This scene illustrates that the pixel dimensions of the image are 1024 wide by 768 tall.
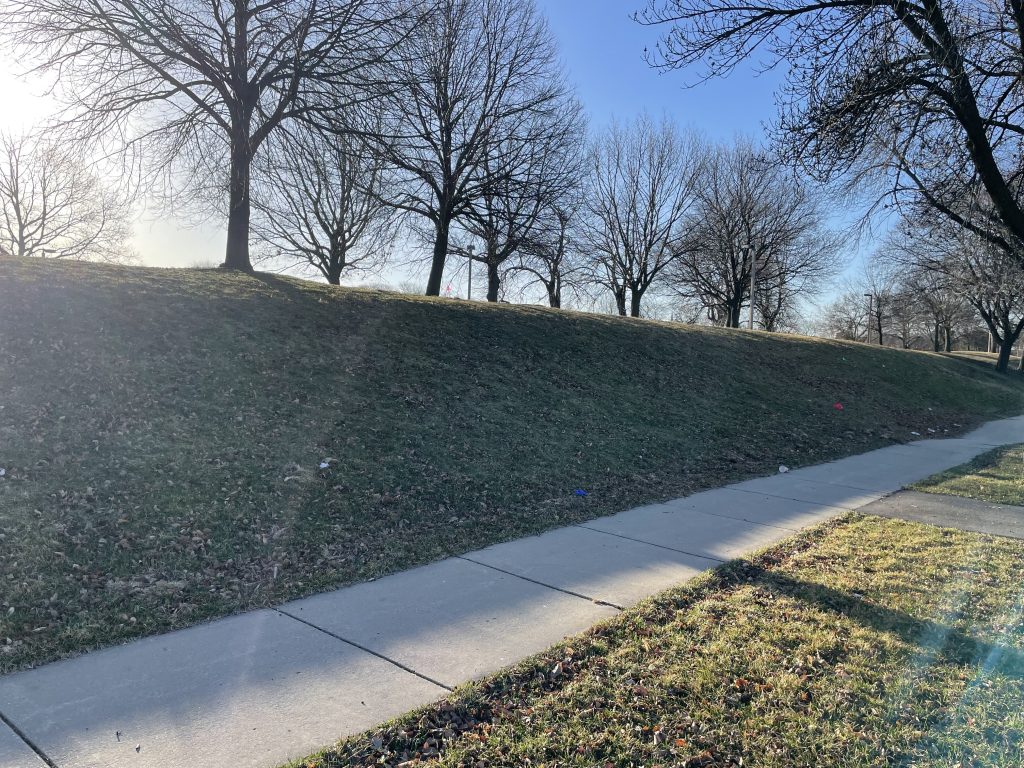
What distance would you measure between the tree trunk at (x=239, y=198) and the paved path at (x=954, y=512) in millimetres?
12311

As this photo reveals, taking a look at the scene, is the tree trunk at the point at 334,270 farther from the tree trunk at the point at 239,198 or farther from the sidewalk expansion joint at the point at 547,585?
the sidewalk expansion joint at the point at 547,585

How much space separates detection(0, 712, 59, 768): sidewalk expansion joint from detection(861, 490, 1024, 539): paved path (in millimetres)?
7125

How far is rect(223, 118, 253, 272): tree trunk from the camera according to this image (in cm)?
1330

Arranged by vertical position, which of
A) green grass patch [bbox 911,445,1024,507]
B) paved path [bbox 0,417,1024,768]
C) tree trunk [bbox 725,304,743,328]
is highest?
tree trunk [bbox 725,304,743,328]

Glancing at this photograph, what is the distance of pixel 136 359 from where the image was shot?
7.94 metres

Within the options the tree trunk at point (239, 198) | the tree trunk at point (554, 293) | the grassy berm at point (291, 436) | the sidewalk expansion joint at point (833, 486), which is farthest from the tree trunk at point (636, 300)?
the sidewalk expansion joint at point (833, 486)

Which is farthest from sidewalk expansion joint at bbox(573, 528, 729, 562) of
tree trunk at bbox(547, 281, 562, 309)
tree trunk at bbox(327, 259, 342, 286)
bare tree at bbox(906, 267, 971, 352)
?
bare tree at bbox(906, 267, 971, 352)

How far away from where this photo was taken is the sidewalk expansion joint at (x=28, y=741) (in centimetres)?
272

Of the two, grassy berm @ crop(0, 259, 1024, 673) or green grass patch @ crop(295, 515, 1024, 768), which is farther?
grassy berm @ crop(0, 259, 1024, 673)

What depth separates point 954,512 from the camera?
23.5 ft

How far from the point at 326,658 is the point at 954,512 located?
6.65m

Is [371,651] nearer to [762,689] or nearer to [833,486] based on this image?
[762,689]

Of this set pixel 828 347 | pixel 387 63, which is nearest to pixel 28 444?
pixel 387 63

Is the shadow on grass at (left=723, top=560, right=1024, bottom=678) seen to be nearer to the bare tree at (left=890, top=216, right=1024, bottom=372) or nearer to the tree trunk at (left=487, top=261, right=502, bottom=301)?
the bare tree at (left=890, top=216, right=1024, bottom=372)
